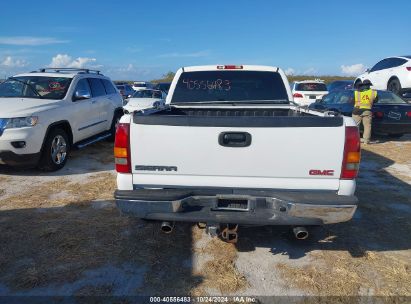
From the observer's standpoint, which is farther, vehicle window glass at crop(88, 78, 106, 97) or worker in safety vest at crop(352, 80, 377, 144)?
worker in safety vest at crop(352, 80, 377, 144)

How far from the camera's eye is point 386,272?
3469 mm

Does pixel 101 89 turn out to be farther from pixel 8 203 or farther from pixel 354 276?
pixel 354 276

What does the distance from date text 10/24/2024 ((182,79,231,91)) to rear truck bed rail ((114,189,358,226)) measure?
226cm

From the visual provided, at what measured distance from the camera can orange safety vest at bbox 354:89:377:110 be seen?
9.48m

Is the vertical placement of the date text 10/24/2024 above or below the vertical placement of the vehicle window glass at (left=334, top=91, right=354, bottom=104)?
above

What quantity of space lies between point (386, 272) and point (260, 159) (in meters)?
1.66

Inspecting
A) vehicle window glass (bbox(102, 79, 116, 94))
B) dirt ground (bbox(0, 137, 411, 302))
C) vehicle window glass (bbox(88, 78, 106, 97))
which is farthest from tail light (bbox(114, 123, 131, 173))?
vehicle window glass (bbox(102, 79, 116, 94))

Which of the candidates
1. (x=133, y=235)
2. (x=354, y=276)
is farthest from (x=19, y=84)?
(x=354, y=276)

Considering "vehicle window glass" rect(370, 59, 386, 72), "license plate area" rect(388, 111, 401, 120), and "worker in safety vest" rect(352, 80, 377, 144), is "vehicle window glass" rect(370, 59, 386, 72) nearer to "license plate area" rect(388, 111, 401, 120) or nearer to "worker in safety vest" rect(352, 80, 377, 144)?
"license plate area" rect(388, 111, 401, 120)

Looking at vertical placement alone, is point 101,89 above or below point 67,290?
above

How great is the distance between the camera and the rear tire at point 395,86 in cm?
1341

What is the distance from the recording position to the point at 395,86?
45.1ft

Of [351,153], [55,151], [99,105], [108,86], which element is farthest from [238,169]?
[108,86]

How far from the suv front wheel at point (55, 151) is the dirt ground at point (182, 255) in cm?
118
